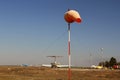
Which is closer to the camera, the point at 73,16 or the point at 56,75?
the point at 73,16

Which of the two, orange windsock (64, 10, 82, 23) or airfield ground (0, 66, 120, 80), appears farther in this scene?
airfield ground (0, 66, 120, 80)

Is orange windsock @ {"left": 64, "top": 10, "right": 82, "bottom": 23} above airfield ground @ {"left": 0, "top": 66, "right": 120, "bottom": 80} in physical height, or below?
above

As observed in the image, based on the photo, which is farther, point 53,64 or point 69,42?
point 53,64

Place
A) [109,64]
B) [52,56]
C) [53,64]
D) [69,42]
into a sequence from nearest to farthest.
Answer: [69,42] → [53,64] → [52,56] → [109,64]

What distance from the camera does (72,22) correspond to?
19.4 metres

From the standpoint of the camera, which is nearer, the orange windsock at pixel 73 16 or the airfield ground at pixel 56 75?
the orange windsock at pixel 73 16

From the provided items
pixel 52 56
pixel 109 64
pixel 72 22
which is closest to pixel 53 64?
pixel 52 56

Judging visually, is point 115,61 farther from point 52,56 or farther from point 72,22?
point 72,22

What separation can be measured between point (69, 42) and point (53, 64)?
11352 centimetres

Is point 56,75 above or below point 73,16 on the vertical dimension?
below

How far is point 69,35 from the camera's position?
1883 cm

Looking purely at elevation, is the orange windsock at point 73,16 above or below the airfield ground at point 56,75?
above

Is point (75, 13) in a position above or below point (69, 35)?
above

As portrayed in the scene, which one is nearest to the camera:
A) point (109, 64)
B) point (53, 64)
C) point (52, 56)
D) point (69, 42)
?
point (69, 42)
